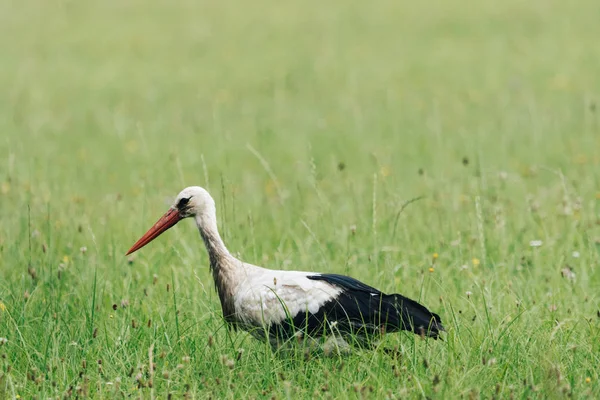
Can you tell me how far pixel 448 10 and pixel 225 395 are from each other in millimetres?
17297

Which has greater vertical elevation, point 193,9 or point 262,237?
point 193,9

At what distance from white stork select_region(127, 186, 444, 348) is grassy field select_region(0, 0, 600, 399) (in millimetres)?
120

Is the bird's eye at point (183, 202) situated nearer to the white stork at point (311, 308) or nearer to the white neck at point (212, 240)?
the white neck at point (212, 240)

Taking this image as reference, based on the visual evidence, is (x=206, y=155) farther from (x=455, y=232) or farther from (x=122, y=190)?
(x=455, y=232)

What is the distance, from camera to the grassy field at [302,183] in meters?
4.47

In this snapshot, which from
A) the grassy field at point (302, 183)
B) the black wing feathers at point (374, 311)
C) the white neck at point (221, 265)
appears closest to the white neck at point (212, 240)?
the white neck at point (221, 265)

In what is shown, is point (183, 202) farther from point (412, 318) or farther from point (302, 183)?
point (302, 183)

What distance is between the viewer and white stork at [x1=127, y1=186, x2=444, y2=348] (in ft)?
15.0

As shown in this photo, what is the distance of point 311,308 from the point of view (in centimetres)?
469

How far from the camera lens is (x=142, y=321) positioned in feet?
16.4

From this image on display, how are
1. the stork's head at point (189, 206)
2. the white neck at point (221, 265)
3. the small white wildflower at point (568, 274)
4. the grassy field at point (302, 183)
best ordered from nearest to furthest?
1. the grassy field at point (302, 183)
2. the white neck at point (221, 265)
3. the stork's head at point (189, 206)
4. the small white wildflower at point (568, 274)

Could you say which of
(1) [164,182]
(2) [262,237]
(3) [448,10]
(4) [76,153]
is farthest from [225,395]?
(3) [448,10]

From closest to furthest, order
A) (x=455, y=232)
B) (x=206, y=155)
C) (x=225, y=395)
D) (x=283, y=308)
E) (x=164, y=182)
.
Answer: (x=225, y=395)
(x=283, y=308)
(x=455, y=232)
(x=164, y=182)
(x=206, y=155)

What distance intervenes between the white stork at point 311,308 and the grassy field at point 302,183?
120 millimetres
